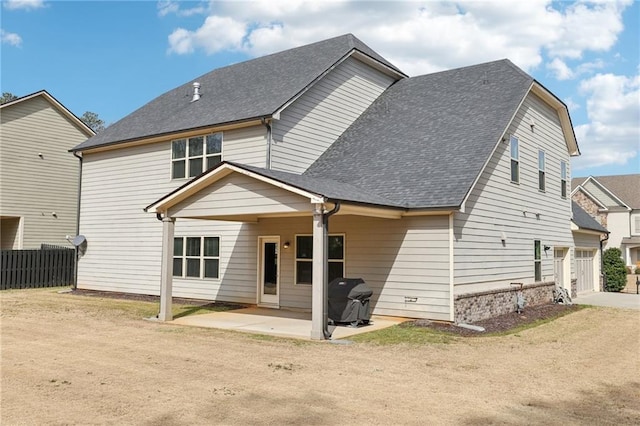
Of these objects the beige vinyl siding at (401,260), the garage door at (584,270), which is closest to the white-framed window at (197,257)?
the beige vinyl siding at (401,260)

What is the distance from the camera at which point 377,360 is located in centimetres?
836

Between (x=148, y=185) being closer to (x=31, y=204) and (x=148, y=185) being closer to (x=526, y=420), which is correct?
(x=31, y=204)

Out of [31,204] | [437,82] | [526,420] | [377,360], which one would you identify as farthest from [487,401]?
[31,204]

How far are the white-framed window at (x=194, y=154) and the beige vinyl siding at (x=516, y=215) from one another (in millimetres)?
7660

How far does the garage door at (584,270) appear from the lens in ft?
71.2

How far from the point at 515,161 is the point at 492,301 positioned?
4.47 m

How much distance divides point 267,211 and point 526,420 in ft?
21.5

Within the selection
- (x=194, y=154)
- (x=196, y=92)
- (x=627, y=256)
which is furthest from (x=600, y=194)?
(x=194, y=154)

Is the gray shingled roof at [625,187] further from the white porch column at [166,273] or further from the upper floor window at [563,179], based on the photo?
the white porch column at [166,273]

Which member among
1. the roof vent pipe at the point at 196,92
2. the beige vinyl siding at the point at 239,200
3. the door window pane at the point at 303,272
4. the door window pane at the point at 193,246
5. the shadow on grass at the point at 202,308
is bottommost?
the shadow on grass at the point at 202,308

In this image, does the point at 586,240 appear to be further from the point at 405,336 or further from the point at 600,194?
the point at 600,194

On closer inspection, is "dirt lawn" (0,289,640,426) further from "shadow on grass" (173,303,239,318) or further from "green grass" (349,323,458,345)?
"shadow on grass" (173,303,239,318)

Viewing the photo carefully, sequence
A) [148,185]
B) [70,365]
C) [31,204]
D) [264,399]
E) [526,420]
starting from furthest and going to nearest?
[31,204] → [148,185] → [70,365] → [264,399] → [526,420]

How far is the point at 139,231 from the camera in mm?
18078
